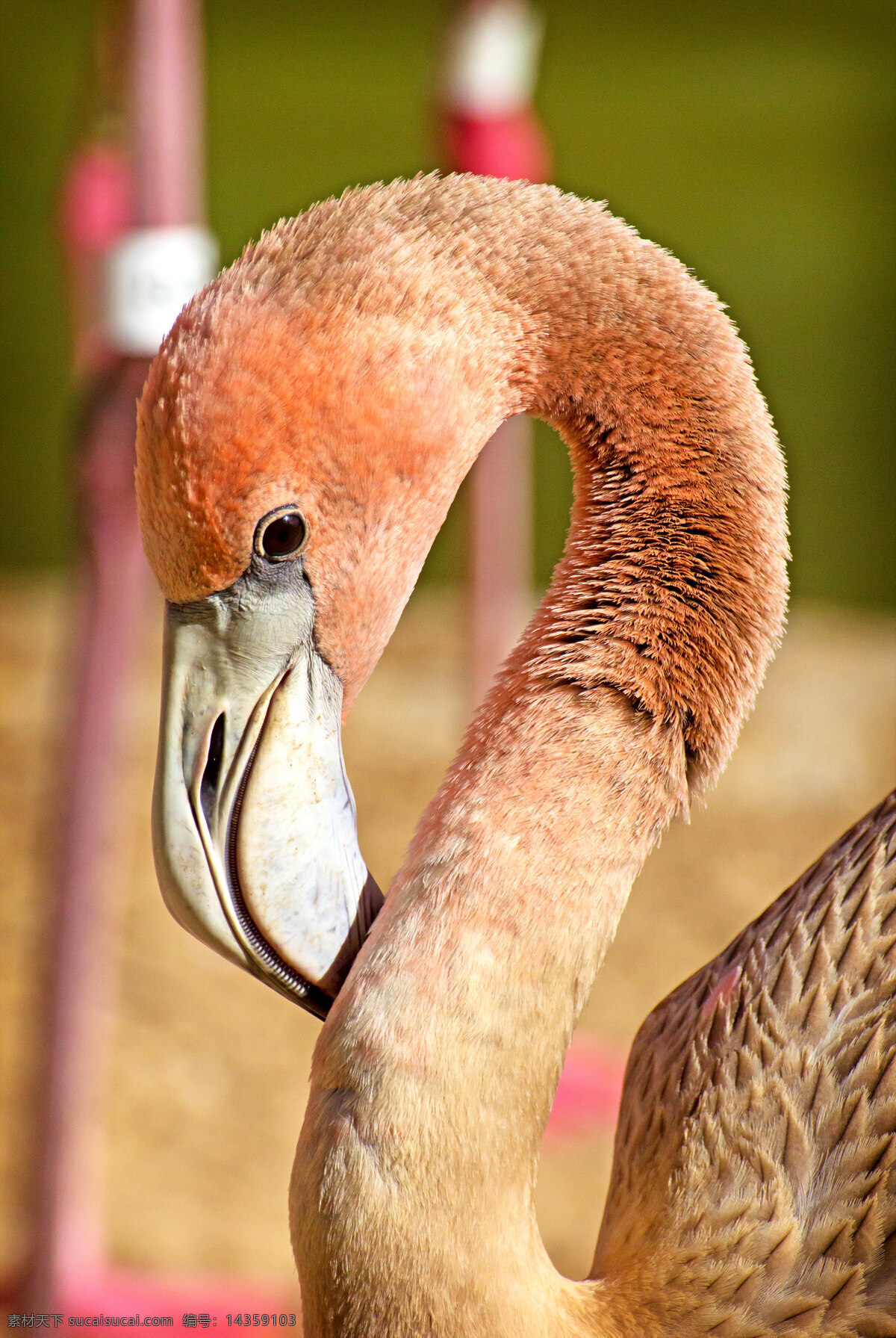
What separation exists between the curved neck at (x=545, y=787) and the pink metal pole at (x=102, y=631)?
851 mm

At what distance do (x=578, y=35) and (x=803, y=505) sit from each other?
223 cm

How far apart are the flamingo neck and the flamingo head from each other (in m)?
0.08

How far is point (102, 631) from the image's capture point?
77.2 inches

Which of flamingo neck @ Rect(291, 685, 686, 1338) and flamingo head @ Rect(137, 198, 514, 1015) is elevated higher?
flamingo head @ Rect(137, 198, 514, 1015)

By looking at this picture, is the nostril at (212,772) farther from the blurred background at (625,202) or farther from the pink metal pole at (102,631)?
the blurred background at (625,202)

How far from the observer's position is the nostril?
105cm

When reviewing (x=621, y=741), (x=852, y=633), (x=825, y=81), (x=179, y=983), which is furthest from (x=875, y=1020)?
(x=825, y=81)

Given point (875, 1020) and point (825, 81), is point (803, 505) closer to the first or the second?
point (825, 81)

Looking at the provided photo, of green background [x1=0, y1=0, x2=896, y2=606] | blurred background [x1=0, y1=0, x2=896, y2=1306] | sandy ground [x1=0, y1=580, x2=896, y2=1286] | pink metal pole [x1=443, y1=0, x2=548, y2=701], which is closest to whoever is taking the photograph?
sandy ground [x1=0, y1=580, x2=896, y2=1286]

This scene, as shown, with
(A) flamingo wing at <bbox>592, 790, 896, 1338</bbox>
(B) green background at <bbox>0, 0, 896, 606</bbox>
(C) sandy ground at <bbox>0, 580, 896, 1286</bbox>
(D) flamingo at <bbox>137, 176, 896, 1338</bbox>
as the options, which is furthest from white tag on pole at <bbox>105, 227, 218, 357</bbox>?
(B) green background at <bbox>0, 0, 896, 606</bbox>

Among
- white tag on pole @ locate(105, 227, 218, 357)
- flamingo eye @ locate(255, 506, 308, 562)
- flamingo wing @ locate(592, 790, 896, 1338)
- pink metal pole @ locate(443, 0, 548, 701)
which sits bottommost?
flamingo wing @ locate(592, 790, 896, 1338)

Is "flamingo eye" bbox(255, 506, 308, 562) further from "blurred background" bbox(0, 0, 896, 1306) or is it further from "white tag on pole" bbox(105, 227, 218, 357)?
"blurred background" bbox(0, 0, 896, 1306)

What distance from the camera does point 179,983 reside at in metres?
3.41

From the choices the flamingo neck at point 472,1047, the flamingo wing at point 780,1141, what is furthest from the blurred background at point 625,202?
the flamingo neck at point 472,1047
